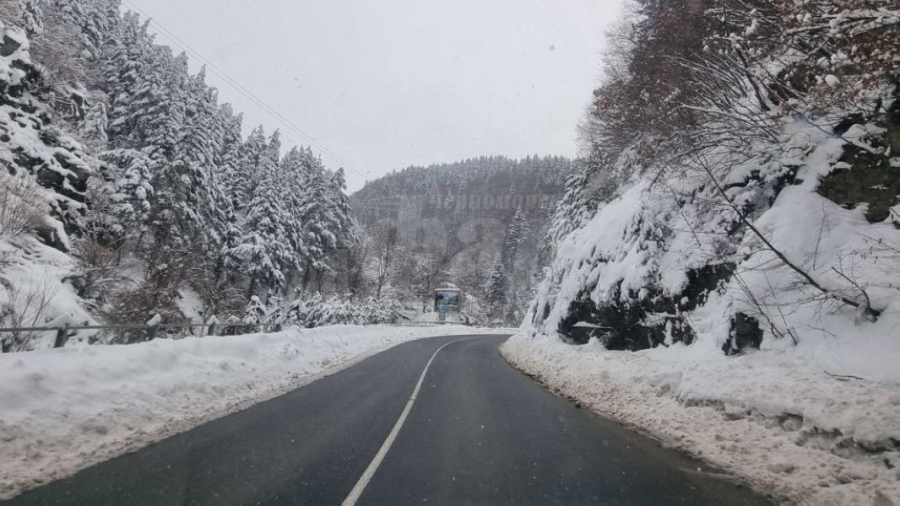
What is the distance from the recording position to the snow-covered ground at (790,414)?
14.8 feet

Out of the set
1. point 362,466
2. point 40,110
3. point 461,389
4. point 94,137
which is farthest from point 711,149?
point 94,137

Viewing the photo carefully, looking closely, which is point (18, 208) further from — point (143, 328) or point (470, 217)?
point (470, 217)

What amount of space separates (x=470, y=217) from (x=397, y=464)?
11334cm

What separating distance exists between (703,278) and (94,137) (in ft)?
111

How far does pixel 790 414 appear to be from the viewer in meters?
5.66

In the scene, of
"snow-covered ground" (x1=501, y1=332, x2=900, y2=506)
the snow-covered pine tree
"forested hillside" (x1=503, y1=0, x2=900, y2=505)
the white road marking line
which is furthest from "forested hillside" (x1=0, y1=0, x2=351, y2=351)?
the snow-covered pine tree

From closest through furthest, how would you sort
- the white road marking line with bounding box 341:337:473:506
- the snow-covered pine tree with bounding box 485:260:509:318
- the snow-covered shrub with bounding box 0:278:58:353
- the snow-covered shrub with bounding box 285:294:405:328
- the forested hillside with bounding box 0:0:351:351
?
the white road marking line with bounding box 341:337:473:506 < the snow-covered shrub with bounding box 0:278:58:353 < the forested hillside with bounding box 0:0:351:351 < the snow-covered shrub with bounding box 285:294:405:328 < the snow-covered pine tree with bounding box 485:260:509:318

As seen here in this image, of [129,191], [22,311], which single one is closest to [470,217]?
[129,191]

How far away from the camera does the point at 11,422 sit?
5.25m

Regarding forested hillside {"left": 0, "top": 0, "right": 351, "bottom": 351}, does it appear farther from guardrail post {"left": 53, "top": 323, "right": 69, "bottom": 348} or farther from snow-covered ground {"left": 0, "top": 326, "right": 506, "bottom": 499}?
snow-covered ground {"left": 0, "top": 326, "right": 506, "bottom": 499}

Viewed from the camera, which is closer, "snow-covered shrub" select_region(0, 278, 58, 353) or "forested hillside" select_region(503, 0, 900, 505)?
"forested hillside" select_region(503, 0, 900, 505)

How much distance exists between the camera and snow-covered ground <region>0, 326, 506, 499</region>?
4961mm

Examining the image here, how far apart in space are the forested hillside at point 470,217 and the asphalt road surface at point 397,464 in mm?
65377

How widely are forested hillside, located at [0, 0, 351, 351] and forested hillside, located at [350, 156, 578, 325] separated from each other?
1295 inches
